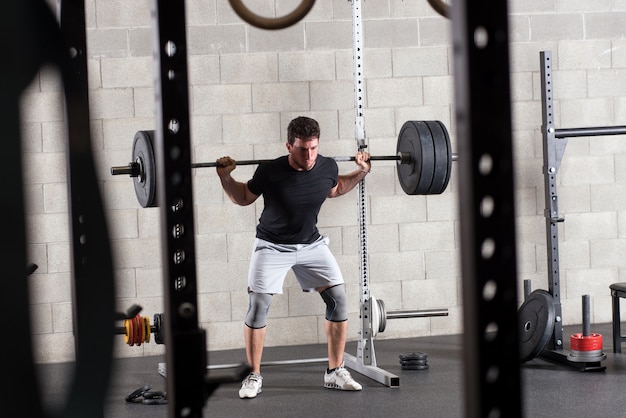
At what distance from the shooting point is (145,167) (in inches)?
172

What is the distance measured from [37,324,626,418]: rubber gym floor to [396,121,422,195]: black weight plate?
1.07 metres

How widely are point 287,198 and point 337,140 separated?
4.17ft

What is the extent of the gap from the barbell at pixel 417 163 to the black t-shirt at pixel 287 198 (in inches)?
4.0

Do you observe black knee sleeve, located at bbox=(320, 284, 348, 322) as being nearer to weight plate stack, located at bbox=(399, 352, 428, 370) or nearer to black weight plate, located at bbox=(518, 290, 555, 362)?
weight plate stack, located at bbox=(399, 352, 428, 370)

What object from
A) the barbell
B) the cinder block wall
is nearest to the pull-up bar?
the barbell

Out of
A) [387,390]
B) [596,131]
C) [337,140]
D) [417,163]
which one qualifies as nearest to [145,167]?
[417,163]

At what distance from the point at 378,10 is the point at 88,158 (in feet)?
15.6

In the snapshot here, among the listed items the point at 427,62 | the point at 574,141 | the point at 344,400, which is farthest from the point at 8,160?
the point at 574,141

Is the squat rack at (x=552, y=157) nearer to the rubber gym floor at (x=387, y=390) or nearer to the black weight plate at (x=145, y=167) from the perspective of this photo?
the rubber gym floor at (x=387, y=390)

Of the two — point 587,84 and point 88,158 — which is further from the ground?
point 587,84

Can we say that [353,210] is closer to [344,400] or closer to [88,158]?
[344,400]

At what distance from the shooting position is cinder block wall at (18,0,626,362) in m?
5.79

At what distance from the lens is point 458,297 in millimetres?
6246

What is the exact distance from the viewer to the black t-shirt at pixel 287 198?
4.81 meters
